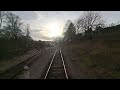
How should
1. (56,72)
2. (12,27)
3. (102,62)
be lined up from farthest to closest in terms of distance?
(12,27) → (102,62) → (56,72)

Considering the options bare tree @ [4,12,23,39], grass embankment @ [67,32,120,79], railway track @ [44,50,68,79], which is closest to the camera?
railway track @ [44,50,68,79]

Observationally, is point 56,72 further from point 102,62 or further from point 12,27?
point 12,27

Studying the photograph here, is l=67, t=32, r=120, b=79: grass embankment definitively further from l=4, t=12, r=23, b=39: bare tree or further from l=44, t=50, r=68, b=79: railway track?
l=4, t=12, r=23, b=39: bare tree

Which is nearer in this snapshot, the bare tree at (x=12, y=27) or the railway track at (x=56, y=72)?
the railway track at (x=56, y=72)

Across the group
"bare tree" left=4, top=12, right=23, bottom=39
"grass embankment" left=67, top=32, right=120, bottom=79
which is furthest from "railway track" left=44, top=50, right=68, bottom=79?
"bare tree" left=4, top=12, right=23, bottom=39

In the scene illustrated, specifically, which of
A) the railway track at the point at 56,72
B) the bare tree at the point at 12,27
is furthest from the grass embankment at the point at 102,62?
the bare tree at the point at 12,27

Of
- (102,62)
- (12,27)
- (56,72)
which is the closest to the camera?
(56,72)

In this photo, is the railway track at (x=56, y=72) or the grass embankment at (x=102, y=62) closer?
the railway track at (x=56, y=72)

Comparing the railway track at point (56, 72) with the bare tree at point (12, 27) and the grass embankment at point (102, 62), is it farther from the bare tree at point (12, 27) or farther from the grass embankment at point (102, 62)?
the bare tree at point (12, 27)

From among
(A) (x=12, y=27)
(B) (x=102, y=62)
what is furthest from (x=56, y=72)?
(A) (x=12, y=27)

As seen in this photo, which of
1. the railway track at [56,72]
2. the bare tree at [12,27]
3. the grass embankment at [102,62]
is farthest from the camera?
the bare tree at [12,27]

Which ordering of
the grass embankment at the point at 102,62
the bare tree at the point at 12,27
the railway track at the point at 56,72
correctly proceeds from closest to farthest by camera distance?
1. the railway track at the point at 56,72
2. the grass embankment at the point at 102,62
3. the bare tree at the point at 12,27

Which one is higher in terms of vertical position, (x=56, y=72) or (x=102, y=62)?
(x=102, y=62)
